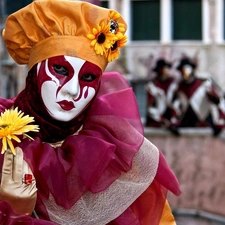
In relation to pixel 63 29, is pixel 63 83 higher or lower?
lower

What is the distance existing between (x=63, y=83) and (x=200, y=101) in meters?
6.76

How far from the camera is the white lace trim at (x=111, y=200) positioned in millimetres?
1864

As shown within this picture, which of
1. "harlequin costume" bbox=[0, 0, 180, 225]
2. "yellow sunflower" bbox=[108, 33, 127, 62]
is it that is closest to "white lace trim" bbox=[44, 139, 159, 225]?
"harlequin costume" bbox=[0, 0, 180, 225]

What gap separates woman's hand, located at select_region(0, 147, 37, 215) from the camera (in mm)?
1701

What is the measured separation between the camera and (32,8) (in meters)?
1.84

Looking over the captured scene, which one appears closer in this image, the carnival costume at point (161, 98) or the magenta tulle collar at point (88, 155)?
the magenta tulle collar at point (88, 155)

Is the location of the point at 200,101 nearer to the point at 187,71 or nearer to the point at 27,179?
the point at 187,71

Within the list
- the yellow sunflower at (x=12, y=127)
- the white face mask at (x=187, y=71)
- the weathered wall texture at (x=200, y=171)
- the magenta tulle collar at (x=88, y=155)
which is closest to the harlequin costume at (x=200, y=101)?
the white face mask at (x=187, y=71)

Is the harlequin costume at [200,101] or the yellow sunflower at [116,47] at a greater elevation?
the yellow sunflower at [116,47]

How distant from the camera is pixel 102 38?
1870mm

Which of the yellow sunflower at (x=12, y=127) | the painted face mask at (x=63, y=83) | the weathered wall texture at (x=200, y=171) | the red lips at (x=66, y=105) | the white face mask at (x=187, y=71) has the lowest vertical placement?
the weathered wall texture at (x=200, y=171)

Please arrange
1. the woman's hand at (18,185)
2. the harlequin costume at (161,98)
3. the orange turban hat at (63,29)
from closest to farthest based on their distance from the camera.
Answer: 1. the woman's hand at (18,185)
2. the orange turban hat at (63,29)
3. the harlequin costume at (161,98)

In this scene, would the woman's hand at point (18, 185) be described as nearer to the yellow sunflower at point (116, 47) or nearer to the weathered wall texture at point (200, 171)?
the yellow sunflower at point (116, 47)

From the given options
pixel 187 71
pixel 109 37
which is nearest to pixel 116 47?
pixel 109 37
